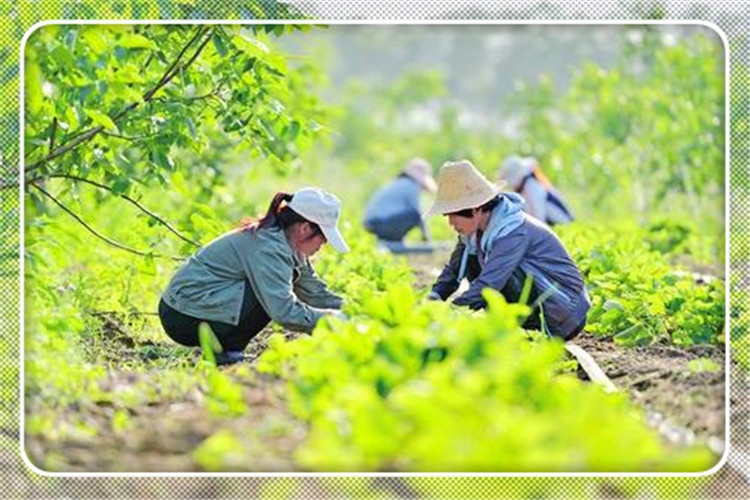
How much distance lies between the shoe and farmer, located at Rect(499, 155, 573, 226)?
488 centimetres

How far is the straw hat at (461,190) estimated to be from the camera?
19.4ft

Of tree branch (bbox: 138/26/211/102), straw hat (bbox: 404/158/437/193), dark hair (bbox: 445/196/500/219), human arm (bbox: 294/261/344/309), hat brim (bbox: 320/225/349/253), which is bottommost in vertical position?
straw hat (bbox: 404/158/437/193)

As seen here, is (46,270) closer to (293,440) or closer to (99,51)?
(99,51)

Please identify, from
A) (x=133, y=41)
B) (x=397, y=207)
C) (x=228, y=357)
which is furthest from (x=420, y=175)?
(x=133, y=41)

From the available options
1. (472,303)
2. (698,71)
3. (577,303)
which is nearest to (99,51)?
(472,303)

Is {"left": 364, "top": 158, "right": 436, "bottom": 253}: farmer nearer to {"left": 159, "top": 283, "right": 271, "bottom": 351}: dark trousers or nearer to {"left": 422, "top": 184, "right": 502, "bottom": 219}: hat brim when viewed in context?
{"left": 159, "top": 283, "right": 271, "bottom": 351}: dark trousers

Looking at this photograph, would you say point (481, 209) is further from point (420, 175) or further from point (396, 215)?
point (420, 175)

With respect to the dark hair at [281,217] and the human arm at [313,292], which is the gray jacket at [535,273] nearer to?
the human arm at [313,292]

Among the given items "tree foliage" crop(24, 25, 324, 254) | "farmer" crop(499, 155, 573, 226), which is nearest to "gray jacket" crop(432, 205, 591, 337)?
"tree foliage" crop(24, 25, 324, 254)

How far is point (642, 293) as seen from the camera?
21.5 feet

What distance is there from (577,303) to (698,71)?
5.66m

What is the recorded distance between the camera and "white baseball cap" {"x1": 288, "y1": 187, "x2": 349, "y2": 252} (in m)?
5.59

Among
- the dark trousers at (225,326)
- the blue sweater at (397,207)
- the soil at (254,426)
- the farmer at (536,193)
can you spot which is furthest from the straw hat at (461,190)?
the blue sweater at (397,207)

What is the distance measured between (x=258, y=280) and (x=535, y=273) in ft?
3.68
